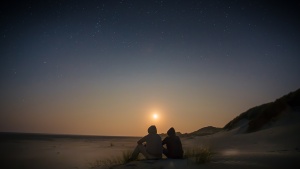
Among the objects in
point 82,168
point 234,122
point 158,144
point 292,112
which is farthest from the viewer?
point 234,122

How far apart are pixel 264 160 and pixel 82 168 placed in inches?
303

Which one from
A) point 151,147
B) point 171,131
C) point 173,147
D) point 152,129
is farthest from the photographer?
point 171,131

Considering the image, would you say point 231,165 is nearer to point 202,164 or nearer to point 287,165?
point 202,164

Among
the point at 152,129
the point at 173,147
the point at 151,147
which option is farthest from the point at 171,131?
the point at 151,147

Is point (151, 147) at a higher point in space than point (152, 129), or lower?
lower

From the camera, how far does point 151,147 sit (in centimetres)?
869

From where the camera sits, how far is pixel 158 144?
8.78 meters

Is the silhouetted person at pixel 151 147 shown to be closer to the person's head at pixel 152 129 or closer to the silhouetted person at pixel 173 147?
the person's head at pixel 152 129

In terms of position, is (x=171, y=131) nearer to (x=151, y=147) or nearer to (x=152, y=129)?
(x=152, y=129)

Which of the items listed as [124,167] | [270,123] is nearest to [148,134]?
[124,167]

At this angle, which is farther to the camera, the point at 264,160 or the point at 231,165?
the point at 264,160

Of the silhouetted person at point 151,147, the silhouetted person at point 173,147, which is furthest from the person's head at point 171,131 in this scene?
the silhouetted person at point 151,147

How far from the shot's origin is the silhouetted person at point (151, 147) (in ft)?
28.4

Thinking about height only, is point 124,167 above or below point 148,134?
below
